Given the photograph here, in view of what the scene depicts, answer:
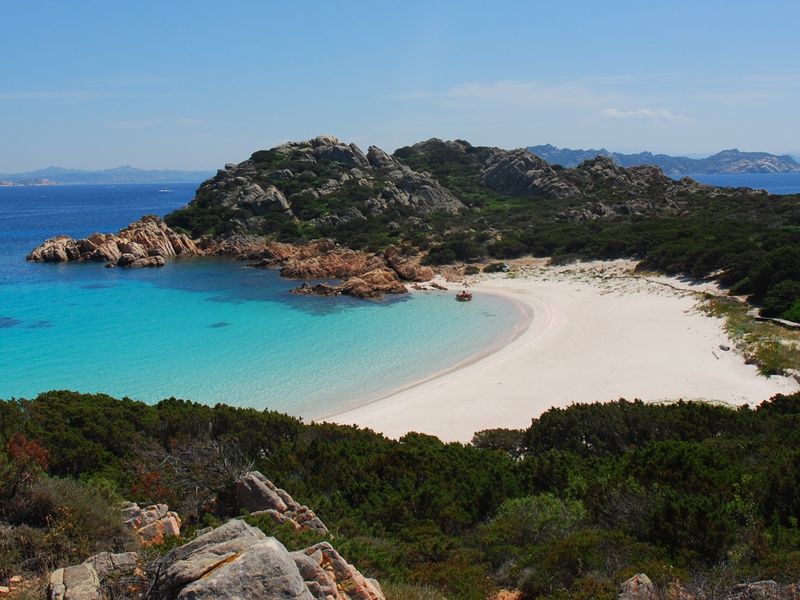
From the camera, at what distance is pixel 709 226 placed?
40.6 m

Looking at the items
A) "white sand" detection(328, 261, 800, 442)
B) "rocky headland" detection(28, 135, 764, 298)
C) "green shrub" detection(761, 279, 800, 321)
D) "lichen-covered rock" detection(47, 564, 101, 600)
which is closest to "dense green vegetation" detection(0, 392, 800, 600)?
"lichen-covered rock" detection(47, 564, 101, 600)

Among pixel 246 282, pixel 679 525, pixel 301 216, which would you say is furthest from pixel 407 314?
pixel 301 216

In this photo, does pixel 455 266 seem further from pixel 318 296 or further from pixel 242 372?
pixel 242 372

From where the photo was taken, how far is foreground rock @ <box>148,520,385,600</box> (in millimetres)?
4270

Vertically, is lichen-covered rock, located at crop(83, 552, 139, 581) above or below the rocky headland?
below

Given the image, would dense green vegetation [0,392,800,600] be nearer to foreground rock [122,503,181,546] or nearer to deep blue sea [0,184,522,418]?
foreground rock [122,503,181,546]

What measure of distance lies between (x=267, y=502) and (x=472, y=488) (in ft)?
11.4

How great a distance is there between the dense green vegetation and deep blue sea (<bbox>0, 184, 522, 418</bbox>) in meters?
6.75

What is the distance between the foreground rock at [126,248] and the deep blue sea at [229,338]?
637cm

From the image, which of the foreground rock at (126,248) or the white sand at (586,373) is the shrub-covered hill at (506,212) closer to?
the foreground rock at (126,248)

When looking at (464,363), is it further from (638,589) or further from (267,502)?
(638,589)

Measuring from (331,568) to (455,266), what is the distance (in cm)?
3839

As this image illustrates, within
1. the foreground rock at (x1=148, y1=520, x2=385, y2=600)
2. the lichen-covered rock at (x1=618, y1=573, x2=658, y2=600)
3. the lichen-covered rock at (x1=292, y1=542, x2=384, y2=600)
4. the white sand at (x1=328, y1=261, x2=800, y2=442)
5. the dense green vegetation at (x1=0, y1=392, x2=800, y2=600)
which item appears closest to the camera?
the foreground rock at (x1=148, y1=520, x2=385, y2=600)

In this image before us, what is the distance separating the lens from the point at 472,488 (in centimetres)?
990
